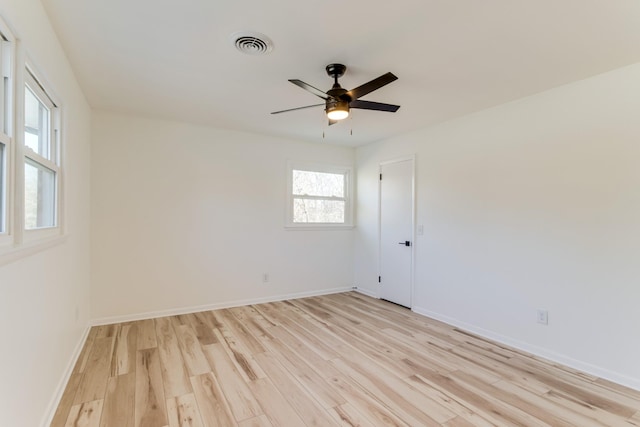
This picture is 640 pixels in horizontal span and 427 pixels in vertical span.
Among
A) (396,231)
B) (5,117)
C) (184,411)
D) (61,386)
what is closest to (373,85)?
(5,117)

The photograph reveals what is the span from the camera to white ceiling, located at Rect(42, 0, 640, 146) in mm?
1869

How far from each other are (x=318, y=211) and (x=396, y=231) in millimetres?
1319

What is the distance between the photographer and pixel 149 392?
7.45ft

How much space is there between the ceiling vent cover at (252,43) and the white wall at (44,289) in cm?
109

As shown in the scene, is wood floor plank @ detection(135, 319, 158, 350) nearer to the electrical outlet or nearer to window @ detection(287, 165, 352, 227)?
window @ detection(287, 165, 352, 227)

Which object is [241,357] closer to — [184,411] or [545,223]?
[184,411]

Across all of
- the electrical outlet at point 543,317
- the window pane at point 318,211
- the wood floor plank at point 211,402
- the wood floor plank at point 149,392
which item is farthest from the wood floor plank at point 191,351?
the electrical outlet at point 543,317

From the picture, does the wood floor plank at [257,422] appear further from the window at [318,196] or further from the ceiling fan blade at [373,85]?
the window at [318,196]

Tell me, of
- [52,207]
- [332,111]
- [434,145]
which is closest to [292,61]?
[332,111]

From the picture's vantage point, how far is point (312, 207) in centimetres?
516

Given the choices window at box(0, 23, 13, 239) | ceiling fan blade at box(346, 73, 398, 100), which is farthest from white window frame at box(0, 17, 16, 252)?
ceiling fan blade at box(346, 73, 398, 100)

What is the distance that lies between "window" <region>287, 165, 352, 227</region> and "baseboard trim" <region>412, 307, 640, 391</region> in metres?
2.21

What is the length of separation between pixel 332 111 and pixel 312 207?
→ 8.97ft

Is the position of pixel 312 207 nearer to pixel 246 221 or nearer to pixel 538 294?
pixel 246 221
